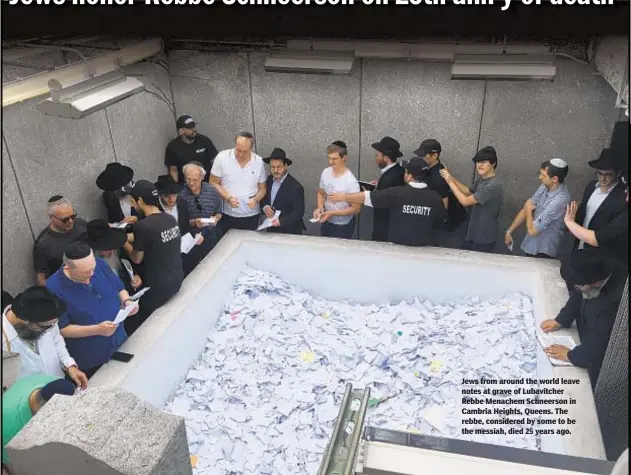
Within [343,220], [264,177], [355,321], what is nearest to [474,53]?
[343,220]

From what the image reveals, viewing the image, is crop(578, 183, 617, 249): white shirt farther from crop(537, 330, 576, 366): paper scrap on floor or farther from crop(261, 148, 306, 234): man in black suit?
crop(261, 148, 306, 234): man in black suit

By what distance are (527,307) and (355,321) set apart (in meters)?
1.58

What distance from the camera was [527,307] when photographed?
4.91 m

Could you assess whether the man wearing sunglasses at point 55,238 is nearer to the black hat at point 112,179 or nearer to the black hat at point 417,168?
the black hat at point 112,179

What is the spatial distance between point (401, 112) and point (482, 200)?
5.94 feet

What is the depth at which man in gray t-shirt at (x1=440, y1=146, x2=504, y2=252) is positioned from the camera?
16.4 ft

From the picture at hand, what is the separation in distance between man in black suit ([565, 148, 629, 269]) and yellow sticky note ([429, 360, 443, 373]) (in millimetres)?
1481

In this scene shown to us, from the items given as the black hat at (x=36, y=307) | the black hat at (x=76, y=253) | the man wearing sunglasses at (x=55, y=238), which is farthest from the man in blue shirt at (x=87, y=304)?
the man wearing sunglasses at (x=55, y=238)

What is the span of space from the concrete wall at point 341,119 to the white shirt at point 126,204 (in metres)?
0.52

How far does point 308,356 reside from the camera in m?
4.64

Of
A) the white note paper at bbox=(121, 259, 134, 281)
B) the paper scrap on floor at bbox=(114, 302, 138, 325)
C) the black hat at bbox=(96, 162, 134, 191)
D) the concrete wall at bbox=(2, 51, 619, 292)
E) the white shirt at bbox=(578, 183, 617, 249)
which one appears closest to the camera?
the paper scrap on floor at bbox=(114, 302, 138, 325)

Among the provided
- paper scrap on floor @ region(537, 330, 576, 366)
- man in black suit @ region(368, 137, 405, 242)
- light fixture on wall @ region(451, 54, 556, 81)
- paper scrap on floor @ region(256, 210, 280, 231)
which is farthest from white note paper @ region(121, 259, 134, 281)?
light fixture on wall @ region(451, 54, 556, 81)

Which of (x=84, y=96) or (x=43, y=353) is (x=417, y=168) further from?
(x=43, y=353)

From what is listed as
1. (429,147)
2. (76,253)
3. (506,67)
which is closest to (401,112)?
(429,147)
